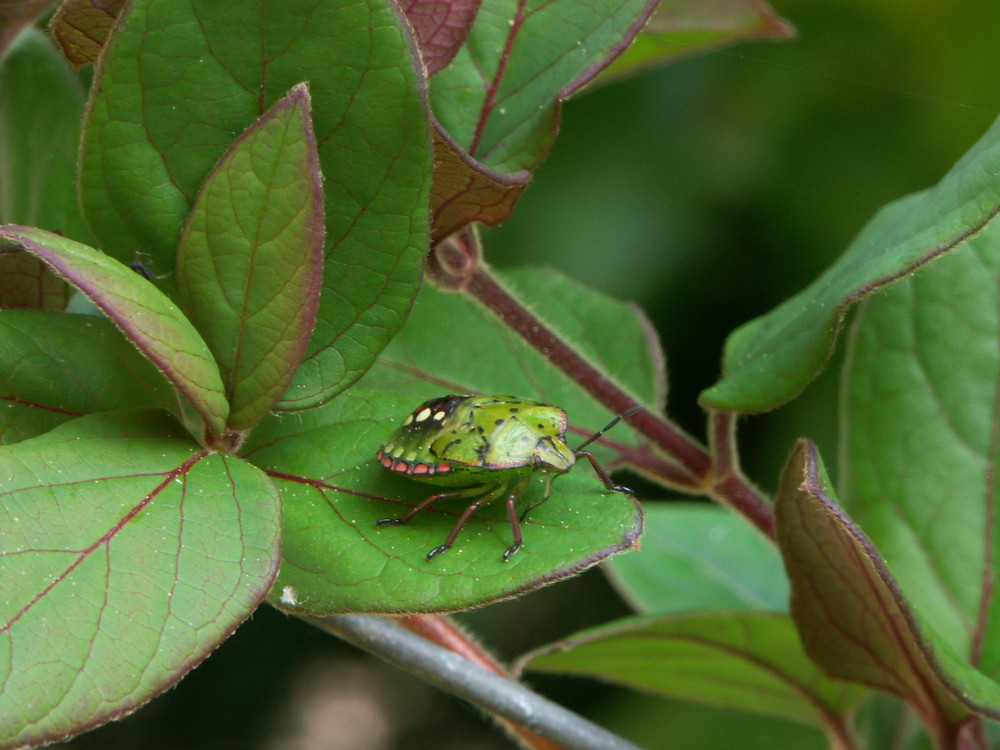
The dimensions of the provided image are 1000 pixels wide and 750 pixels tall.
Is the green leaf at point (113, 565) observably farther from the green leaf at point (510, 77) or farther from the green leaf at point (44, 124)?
the green leaf at point (44, 124)

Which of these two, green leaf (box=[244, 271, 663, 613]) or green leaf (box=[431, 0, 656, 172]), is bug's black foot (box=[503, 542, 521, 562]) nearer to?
green leaf (box=[244, 271, 663, 613])

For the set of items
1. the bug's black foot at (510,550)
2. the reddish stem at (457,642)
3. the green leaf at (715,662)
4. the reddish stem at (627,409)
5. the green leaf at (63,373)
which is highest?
the green leaf at (63,373)

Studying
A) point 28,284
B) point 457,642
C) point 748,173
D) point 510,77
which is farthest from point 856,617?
point 748,173

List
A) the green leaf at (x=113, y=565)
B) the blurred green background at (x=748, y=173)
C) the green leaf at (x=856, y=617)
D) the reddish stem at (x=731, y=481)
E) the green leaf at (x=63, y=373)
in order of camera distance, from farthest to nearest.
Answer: the blurred green background at (x=748, y=173)
the reddish stem at (x=731, y=481)
the green leaf at (x=856, y=617)
the green leaf at (x=63, y=373)
the green leaf at (x=113, y=565)

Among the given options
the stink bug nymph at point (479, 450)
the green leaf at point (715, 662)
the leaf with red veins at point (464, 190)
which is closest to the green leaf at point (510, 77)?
the leaf with red veins at point (464, 190)

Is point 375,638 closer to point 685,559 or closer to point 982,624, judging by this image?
point 982,624

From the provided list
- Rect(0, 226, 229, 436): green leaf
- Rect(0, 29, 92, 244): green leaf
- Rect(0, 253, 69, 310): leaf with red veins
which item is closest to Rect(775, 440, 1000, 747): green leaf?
Rect(0, 226, 229, 436): green leaf

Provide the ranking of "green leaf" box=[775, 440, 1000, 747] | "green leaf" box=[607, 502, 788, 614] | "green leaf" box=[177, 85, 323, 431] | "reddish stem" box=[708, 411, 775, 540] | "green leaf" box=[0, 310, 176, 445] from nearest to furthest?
"green leaf" box=[177, 85, 323, 431] < "green leaf" box=[0, 310, 176, 445] < "green leaf" box=[775, 440, 1000, 747] < "reddish stem" box=[708, 411, 775, 540] < "green leaf" box=[607, 502, 788, 614]
